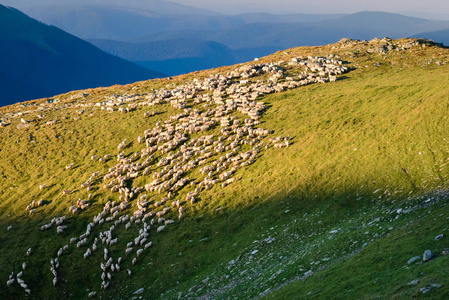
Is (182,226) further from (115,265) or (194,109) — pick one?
(194,109)

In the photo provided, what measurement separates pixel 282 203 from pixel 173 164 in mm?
18474

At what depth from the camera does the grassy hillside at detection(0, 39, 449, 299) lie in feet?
86.4

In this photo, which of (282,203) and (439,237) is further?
(282,203)

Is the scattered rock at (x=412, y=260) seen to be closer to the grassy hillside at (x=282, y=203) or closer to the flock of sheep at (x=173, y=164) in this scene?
the grassy hillside at (x=282, y=203)

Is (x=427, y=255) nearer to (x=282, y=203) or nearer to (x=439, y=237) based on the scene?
(x=439, y=237)

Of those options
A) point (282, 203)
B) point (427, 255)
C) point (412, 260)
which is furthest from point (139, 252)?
point (427, 255)

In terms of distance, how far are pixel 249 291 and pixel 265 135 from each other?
2937 cm

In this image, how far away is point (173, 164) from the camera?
53625 mm

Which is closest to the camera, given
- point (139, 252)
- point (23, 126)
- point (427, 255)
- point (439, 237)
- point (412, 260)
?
point (427, 255)

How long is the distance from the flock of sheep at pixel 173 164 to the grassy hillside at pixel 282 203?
0.41 m

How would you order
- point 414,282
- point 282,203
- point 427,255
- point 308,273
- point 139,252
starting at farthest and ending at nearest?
point 282,203, point 139,252, point 308,273, point 427,255, point 414,282

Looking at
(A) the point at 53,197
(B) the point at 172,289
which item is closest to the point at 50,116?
(A) the point at 53,197

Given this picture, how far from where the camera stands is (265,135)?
54.7 m

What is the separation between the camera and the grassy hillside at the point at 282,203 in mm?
26344
